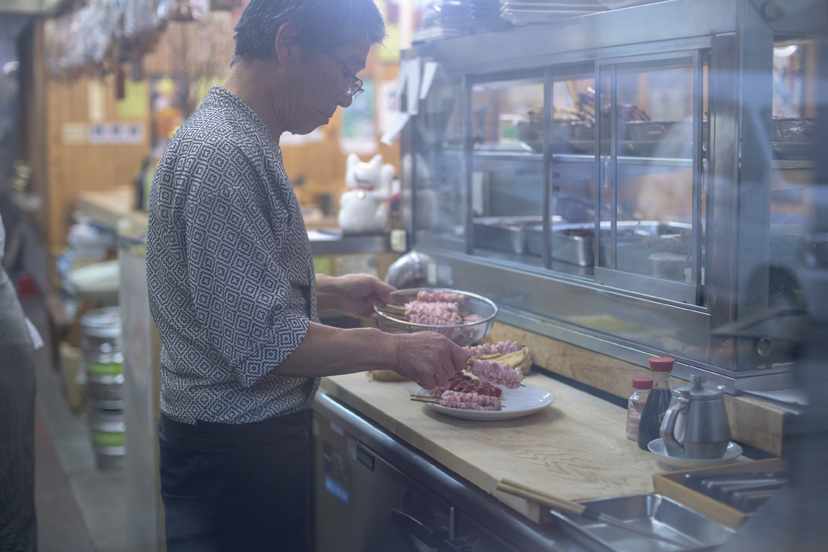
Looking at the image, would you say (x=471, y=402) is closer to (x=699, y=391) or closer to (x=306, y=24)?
(x=699, y=391)

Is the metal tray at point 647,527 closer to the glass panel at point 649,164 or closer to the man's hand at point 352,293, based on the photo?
the glass panel at point 649,164

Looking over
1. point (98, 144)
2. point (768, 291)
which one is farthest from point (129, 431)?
point (98, 144)

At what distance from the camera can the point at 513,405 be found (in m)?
1.89

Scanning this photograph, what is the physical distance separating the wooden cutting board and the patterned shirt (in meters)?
0.32

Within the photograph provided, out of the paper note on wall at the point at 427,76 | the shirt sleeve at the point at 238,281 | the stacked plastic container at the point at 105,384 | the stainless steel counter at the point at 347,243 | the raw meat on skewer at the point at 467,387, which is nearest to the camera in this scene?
the shirt sleeve at the point at 238,281

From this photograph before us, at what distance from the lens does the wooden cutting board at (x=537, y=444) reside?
1.50 meters

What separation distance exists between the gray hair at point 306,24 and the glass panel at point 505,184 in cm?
91

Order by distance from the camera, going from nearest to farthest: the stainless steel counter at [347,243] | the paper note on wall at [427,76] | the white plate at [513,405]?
the white plate at [513,405] → the paper note on wall at [427,76] → the stainless steel counter at [347,243]

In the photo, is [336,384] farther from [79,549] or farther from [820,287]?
[79,549]

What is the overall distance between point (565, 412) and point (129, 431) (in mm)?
2264

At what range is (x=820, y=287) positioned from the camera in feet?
3.52

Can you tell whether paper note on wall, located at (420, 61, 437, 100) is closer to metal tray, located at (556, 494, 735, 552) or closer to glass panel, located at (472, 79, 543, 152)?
glass panel, located at (472, 79, 543, 152)

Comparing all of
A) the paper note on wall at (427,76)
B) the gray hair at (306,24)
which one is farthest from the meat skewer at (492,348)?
the paper note on wall at (427,76)

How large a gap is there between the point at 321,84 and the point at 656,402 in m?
0.96
